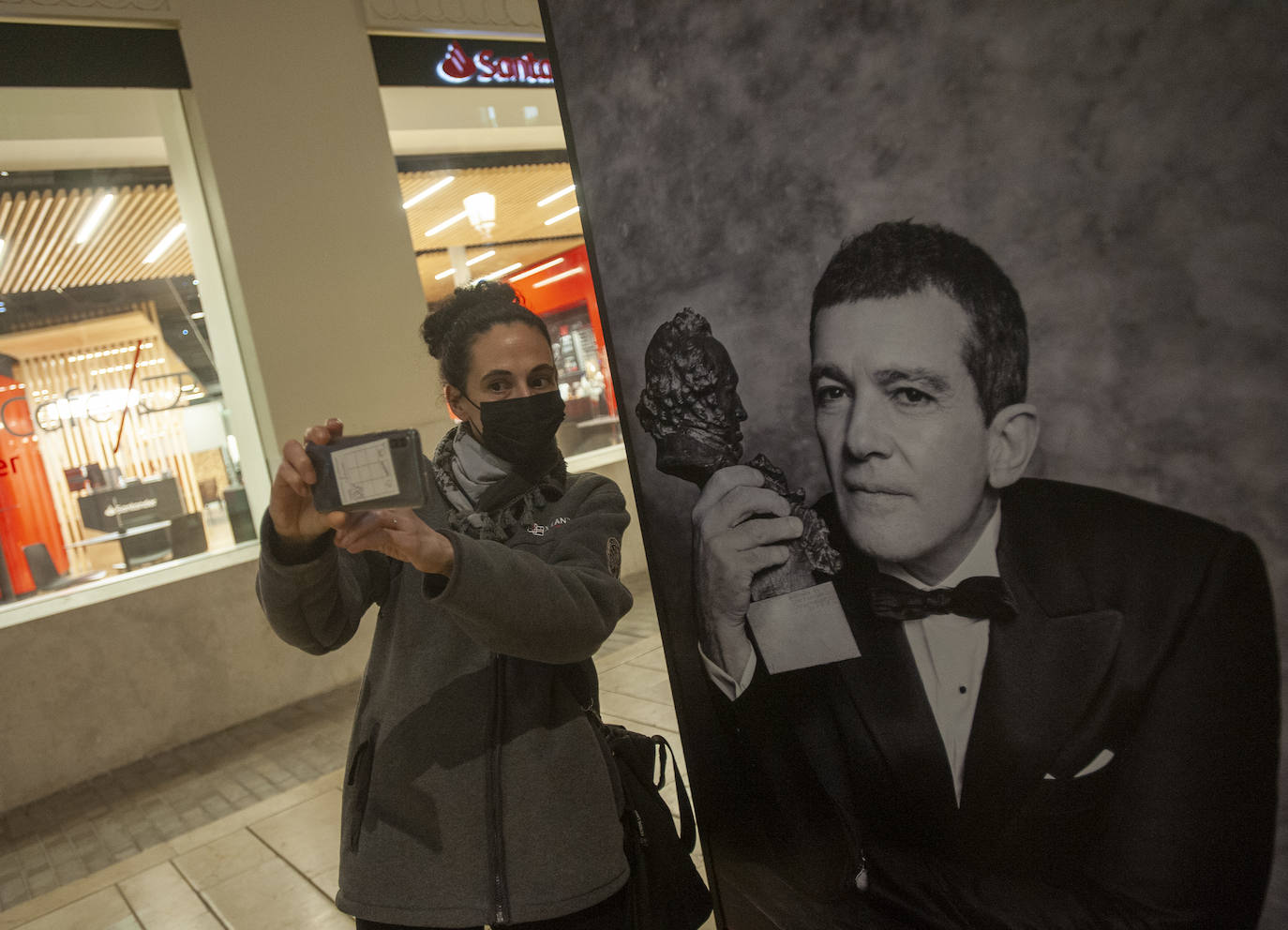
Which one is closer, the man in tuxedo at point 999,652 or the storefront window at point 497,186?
the man in tuxedo at point 999,652

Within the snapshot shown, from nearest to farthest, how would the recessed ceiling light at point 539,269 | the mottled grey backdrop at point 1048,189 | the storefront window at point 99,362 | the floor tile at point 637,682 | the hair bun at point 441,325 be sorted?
the mottled grey backdrop at point 1048,189 → the hair bun at point 441,325 → the floor tile at point 637,682 → the storefront window at point 99,362 → the recessed ceiling light at point 539,269

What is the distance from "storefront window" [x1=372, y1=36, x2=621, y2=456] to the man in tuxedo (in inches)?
147

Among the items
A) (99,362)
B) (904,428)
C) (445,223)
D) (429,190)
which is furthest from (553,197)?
(904,428)

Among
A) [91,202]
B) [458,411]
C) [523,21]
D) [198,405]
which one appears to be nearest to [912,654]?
[458,411]

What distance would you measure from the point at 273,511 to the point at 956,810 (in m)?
0.98

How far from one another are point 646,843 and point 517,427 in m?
0.73

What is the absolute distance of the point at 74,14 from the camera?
14.6 feet

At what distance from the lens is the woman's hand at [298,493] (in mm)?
1147

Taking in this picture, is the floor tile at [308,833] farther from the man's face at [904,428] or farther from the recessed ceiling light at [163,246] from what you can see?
the recessed ceiling light at [163,246]

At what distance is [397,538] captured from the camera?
117 centimetres

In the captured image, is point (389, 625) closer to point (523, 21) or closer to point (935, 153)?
point (935, 153)

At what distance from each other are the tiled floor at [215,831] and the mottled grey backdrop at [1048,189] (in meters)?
2.51

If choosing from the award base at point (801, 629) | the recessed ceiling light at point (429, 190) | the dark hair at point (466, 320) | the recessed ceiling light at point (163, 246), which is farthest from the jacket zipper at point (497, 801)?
the recessed ceiling light at point (429, 190)

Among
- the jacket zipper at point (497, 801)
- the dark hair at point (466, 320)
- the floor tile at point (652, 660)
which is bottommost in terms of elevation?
the floor tile at point (652, 660)
